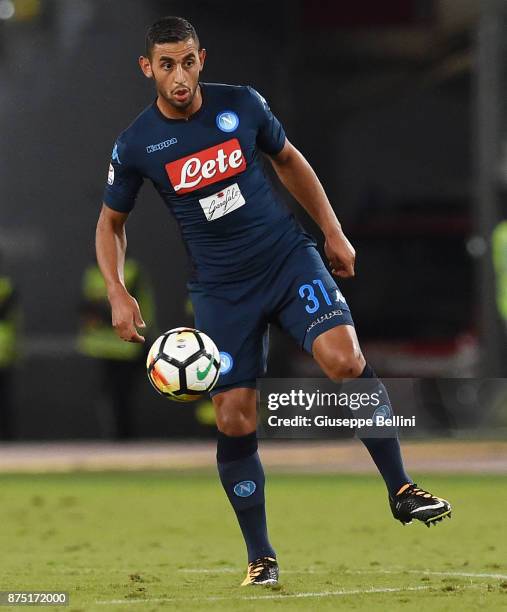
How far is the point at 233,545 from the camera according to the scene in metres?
8.31

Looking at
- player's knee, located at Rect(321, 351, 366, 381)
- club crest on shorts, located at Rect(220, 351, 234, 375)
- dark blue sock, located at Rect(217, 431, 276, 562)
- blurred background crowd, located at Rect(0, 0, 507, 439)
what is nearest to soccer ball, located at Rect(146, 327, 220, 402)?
club crest on shorts, located at Rect(220, 351, 234, 375)

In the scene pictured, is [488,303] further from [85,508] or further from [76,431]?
[85,508]

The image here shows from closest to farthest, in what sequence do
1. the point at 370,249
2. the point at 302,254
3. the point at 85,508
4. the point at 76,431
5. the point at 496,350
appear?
the point at 302,254
the point at 85,508
the point at 496,350
the point at 76,431
the point at 370,249

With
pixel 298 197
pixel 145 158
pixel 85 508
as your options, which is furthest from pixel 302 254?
pixel 85 508

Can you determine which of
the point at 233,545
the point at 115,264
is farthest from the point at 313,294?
the point at 233,545

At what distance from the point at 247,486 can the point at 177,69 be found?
1.76 m

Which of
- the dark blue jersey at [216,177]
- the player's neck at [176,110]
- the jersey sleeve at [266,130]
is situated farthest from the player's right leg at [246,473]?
the player's neck at [176,110]

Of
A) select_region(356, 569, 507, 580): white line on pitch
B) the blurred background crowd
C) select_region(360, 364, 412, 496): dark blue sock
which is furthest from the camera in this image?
the blurred background crowd

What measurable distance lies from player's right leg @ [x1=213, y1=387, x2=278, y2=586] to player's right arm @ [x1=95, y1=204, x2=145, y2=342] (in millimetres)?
499

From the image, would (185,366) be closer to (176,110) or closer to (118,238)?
(118,238)

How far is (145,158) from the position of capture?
6.41m

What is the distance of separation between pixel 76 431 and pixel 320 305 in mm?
9509

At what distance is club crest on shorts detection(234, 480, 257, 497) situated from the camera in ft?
21.5

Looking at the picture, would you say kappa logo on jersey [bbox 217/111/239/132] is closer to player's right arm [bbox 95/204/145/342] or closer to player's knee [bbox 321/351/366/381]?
player's right arm [bbox 95/204/145/342]
